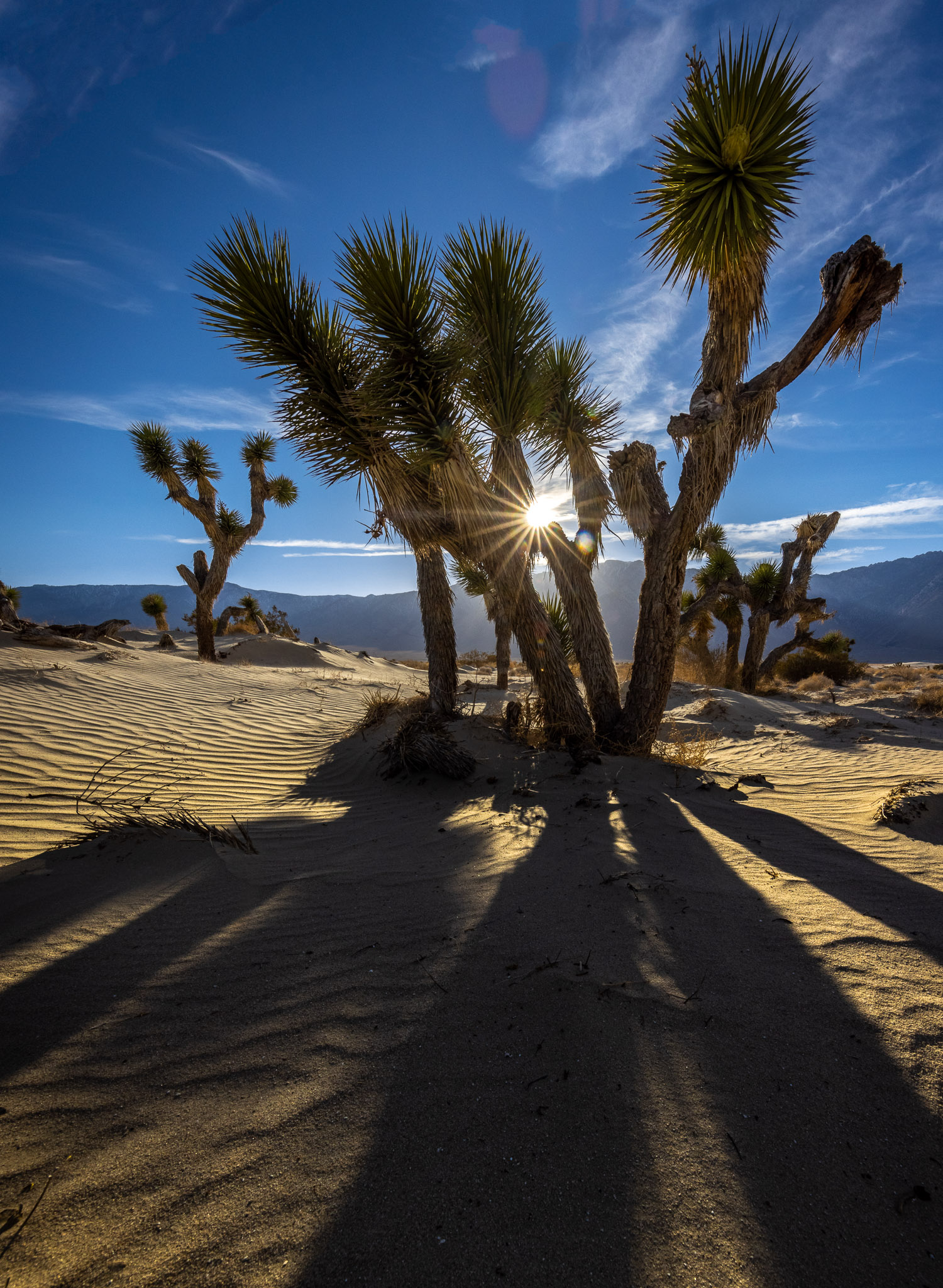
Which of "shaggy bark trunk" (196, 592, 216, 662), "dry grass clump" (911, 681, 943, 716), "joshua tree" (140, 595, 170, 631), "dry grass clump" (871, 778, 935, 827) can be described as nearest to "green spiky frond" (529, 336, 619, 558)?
"dry grass clump" (871, 778, 935, 827)

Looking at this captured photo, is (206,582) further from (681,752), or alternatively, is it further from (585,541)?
(681,752)

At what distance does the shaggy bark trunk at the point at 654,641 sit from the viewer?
18.2 ft

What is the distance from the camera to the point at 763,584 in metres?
14.3

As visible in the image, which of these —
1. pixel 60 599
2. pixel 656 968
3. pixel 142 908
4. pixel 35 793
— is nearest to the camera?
pixel 656 968

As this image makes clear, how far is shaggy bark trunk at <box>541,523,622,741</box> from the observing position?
613 cm

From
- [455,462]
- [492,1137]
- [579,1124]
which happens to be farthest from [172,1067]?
[455,462]

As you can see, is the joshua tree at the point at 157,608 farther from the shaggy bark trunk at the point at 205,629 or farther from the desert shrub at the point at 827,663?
the desert shrub at the point at 827,663

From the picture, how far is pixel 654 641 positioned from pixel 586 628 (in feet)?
3.01

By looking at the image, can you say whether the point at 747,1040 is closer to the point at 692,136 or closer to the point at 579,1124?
the point at 579,1124

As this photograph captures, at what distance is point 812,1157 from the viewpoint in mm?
1340

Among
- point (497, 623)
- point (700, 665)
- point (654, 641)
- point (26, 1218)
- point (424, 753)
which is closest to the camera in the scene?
point (26, 1218)

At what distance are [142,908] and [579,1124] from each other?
238 cm

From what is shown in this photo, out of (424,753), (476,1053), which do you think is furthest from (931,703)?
(476,1053)

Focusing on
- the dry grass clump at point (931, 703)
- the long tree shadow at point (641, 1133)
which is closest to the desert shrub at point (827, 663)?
the dry grass clump at point (931, 703)
